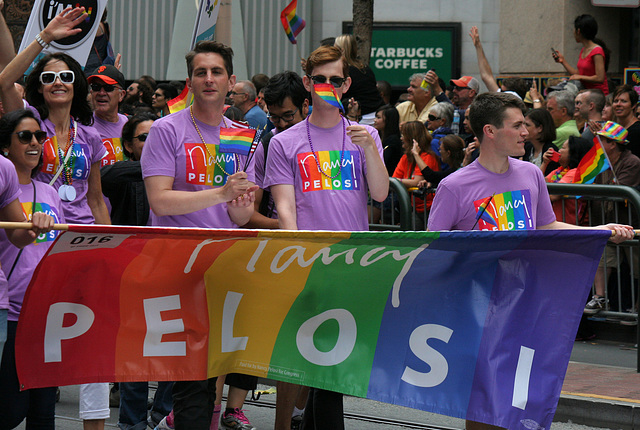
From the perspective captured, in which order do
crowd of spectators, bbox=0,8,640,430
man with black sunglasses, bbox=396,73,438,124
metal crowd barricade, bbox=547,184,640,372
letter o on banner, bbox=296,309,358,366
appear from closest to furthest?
letter o on banner, bbox=296,309,358,366
crowd of spectators, bbox=0,8,640,430
metal crowd barricade, bbox=547,184,640,372
man with black sunglasses, bbox=396,73,438,124

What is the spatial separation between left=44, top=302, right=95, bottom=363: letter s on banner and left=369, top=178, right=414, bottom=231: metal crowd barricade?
14.5 ft

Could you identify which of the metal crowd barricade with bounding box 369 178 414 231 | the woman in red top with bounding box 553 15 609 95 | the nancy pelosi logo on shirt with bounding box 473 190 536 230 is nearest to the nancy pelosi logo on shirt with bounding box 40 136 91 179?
the nancy pelosi logo on shirt with bounding box 473 190 536 230

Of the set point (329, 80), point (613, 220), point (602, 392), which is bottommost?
point (602, 392)

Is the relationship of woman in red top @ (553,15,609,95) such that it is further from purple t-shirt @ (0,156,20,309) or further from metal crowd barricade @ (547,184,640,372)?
purple t-shirt @ (0,156,20,309)

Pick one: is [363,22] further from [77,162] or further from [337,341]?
[337,341]

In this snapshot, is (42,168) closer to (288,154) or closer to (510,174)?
(288,154)

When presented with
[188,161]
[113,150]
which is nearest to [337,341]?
[188,161]

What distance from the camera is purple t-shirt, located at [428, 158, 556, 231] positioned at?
5141 mm

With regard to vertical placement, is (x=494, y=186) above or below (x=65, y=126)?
below

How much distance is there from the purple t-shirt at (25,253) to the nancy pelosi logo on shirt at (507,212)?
2226 mm

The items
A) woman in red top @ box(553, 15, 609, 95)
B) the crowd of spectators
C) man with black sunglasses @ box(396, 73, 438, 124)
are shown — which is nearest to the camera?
the crowd of spectators

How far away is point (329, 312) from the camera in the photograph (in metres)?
4.92

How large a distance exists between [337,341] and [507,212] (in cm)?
110

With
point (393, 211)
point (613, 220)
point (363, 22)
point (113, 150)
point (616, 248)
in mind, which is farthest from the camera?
point (363, 22)
